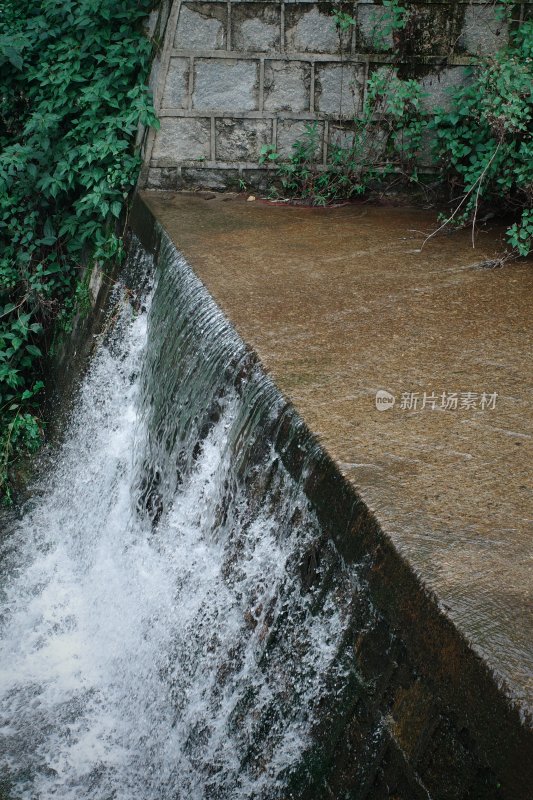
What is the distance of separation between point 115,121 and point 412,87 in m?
1.72

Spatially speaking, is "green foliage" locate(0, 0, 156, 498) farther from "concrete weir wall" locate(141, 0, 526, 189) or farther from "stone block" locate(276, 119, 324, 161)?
"stone block" locate(276, 119, 324, 161)

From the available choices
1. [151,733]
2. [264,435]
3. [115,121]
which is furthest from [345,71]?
[151,733]

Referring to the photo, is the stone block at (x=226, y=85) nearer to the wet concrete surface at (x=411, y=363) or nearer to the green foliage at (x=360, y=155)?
the green foliage at (x=360, y=155)

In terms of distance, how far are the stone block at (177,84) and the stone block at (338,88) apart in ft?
2.48

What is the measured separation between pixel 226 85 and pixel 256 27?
35 cm

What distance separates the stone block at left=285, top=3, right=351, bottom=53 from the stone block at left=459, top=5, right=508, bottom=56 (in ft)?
2.15

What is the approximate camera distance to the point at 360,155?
488 cm

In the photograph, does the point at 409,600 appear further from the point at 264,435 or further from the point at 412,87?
the point at 412,87

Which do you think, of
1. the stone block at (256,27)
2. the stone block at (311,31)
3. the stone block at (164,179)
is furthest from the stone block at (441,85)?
the stone block at (164,179)

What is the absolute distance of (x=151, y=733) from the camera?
320 centimetres

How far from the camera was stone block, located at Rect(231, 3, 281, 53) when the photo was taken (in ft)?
15.2

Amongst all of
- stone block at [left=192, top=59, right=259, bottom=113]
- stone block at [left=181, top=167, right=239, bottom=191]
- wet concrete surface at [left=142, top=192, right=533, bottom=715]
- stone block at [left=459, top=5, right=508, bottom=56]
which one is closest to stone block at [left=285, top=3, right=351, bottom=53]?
stone block at [left=192, top=59, right=259, bottom=113]

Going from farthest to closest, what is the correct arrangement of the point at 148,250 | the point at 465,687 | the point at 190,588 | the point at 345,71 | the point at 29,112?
the point at 29,112 → the point at 345,71 → the point at 148,250 → the point at 190,588 → the point at 465,687

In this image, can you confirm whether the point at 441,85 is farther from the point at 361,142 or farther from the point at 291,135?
the point at 291,135
